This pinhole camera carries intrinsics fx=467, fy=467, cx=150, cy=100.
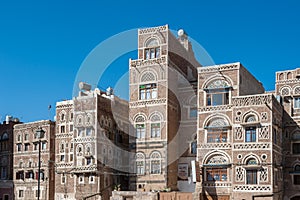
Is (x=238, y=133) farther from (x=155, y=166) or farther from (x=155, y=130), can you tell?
(x=155, y=166)

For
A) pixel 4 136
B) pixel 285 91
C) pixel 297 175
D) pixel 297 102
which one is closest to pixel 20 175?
pixel 4 136

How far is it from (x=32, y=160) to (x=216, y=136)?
1008 inches

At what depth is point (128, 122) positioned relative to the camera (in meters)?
54.6

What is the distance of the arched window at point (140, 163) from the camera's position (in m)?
49.0

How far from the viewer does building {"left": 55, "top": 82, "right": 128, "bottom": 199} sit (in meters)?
49.1

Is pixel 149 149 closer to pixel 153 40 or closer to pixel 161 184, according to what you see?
pixel 161 184

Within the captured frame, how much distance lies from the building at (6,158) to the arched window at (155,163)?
72.7 feet

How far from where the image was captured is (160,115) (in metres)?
48.6

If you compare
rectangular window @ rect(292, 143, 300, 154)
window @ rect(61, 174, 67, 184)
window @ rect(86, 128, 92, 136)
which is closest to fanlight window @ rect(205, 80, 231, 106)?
rectangular window @ rect(292, 143, 300, 154)

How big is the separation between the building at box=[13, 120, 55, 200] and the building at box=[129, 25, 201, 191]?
1232cm


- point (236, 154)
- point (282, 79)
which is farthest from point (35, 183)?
point (282, 79)

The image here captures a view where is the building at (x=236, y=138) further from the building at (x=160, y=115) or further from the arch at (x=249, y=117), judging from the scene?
the building at (x=160, y=115)

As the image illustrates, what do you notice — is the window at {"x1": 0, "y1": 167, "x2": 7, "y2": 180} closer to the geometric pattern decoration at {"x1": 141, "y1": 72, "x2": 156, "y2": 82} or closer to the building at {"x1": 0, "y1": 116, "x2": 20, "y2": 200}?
the building at {"x1": 0, "y1": 116, "x2": 20, "y2": 200}

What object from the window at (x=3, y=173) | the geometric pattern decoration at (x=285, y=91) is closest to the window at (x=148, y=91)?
the geometric pattern decoration at (x=285, y=91)
